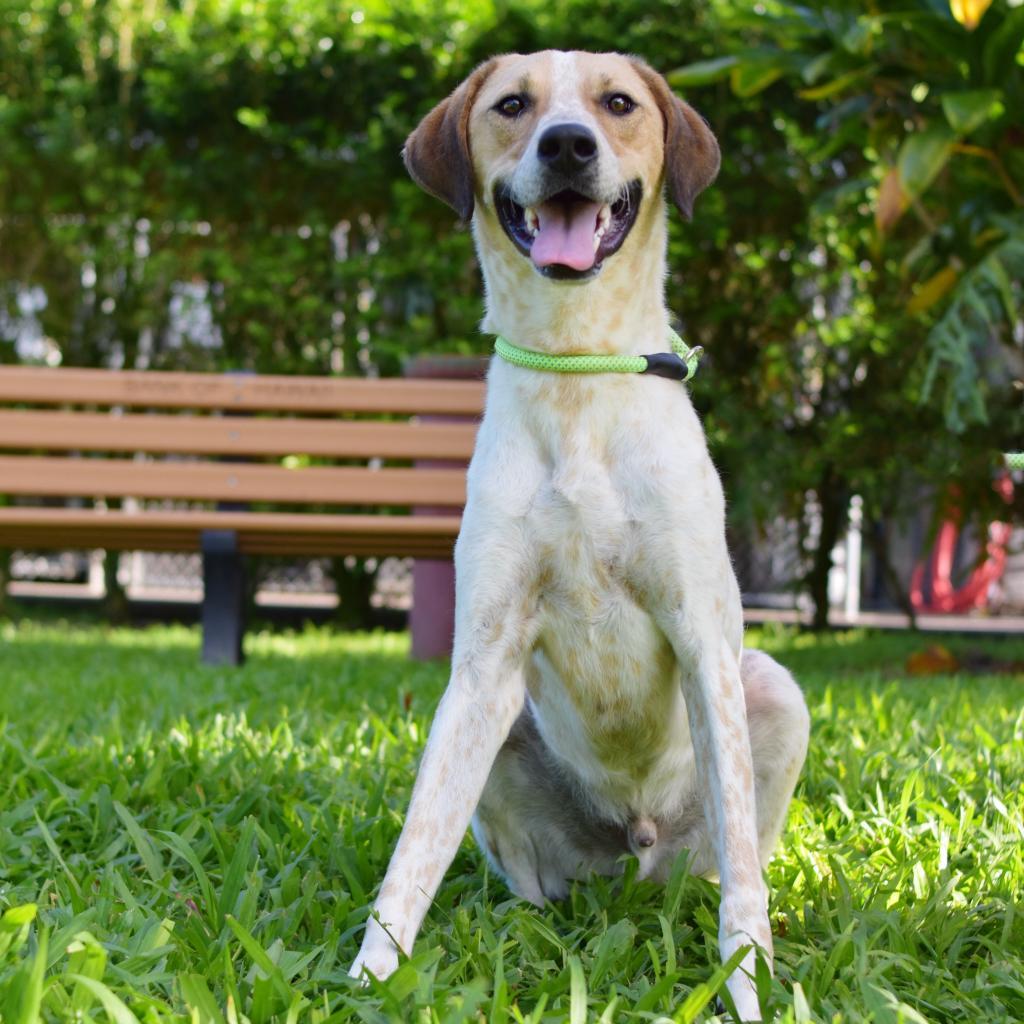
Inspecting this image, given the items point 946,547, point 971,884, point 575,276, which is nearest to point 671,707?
point 971,884

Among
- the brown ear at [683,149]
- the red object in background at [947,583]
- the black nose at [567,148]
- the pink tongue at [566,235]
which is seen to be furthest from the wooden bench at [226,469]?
the red object in background at [947,583]

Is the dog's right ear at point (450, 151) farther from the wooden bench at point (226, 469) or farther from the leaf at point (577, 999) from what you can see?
the wooden bench at point (226, 469)

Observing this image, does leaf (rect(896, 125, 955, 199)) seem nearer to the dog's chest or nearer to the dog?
the dog

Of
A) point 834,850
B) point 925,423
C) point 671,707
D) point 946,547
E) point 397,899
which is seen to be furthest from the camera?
point 946,547

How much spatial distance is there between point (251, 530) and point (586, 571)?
139 inches

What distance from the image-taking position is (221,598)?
5.57 metres

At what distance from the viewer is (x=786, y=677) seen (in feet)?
8.30

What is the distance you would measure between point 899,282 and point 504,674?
4950 mm

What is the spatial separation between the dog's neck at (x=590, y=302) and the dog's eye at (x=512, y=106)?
20 cm

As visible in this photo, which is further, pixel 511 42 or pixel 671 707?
pixel 511 42

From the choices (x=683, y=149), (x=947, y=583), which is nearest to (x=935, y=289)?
(x=683, y=149)

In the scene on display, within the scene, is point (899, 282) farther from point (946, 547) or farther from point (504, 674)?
point (504, 674)

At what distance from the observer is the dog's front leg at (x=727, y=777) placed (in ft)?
6.52

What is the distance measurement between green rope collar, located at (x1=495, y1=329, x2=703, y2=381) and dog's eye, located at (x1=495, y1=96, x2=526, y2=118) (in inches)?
18.2
